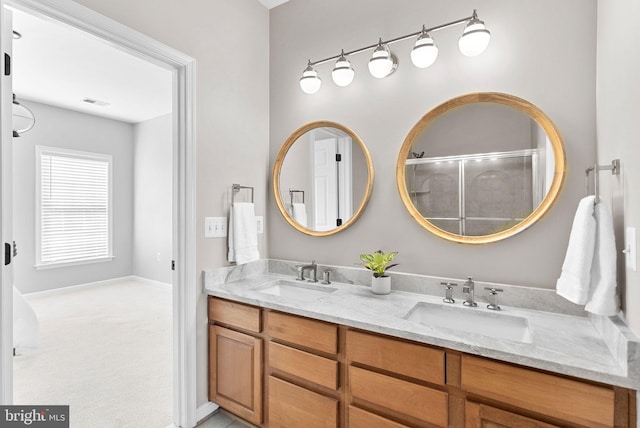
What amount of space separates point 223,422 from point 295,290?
882 mm

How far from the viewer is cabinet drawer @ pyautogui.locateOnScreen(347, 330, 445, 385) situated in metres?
1.24

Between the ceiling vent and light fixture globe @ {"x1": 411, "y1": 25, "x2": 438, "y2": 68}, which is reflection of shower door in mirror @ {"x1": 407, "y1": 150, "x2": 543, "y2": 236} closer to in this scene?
light fixture globe @ {"x1": 411, "y1": 25, "x2": 438, "y2": 68}

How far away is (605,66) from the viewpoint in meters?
1.31

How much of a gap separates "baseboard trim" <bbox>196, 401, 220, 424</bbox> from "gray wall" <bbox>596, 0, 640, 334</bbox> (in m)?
2.10

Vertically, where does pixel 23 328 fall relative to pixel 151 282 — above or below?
above

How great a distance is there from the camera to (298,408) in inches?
62.5

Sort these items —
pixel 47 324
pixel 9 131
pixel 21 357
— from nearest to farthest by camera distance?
1. pixel 9 131
2. pixel 21 357
3. pixel 47 324

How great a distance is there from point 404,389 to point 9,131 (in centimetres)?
191

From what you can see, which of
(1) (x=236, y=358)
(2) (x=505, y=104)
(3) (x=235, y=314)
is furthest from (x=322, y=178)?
(1) (x=236, y=358)

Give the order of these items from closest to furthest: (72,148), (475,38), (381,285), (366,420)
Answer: (366,420) → (475,38) → (381,285) → (72,148)

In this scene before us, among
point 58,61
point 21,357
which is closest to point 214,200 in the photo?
point 21,357

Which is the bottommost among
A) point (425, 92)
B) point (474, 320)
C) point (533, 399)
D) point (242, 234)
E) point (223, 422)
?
point (223, 422)

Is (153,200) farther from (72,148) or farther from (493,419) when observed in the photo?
(493,419)

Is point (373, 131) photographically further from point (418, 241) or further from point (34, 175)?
point (34, 175)
